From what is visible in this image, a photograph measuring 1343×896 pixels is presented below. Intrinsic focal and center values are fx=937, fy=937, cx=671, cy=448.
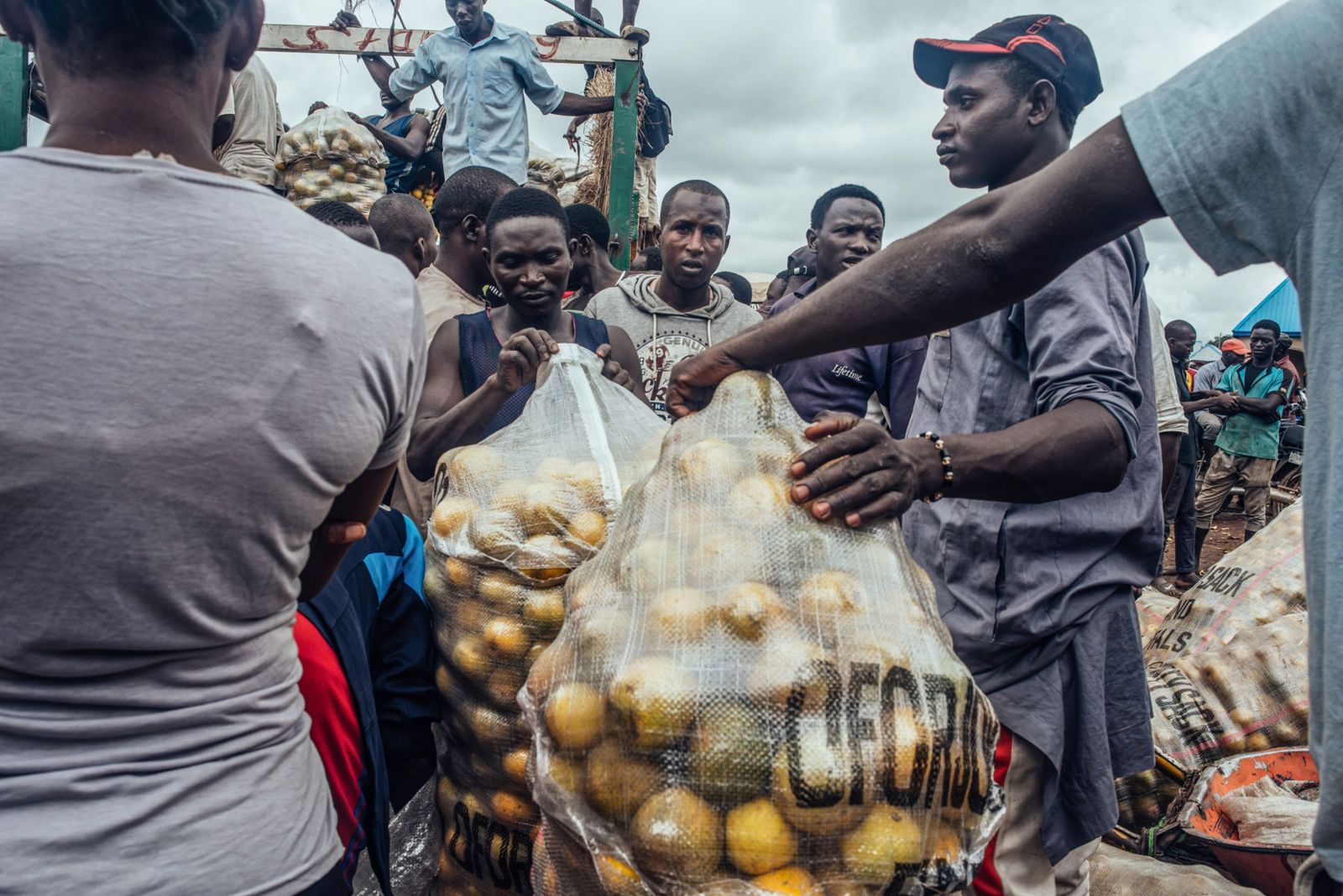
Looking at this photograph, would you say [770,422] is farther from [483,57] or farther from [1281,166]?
[483,57]

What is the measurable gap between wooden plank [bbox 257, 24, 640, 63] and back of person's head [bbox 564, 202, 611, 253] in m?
1.28

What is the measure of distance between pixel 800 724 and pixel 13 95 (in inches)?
174

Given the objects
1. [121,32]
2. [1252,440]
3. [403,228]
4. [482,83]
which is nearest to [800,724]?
[121,32]

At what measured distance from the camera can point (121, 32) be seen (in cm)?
103

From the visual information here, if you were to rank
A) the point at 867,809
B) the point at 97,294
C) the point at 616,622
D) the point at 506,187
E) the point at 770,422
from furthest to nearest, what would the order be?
the point at 506,187 → the point at 770,422 → the point at 616,622 → the point at 867,809 → the point at 97,294

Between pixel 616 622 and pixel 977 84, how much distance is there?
1.40m

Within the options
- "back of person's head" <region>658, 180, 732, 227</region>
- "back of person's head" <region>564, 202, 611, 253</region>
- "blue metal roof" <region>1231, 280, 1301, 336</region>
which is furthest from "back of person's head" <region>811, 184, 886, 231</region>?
"blue metal roof" <region>1231, 280, 1301, 336</region>

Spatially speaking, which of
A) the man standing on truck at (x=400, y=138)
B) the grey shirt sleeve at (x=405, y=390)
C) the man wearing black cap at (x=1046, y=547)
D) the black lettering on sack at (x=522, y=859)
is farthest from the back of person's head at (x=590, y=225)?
the grey shirt sleeve at (x=405, y=390)

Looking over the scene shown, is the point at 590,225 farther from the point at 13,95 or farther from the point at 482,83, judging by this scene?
the point at 13,95

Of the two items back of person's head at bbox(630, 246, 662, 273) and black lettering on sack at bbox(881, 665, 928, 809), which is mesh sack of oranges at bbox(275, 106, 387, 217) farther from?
black lettering on sack at bbox(881, 665, 928, 809)

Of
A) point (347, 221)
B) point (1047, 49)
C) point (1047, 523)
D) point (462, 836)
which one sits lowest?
point (462, 836)

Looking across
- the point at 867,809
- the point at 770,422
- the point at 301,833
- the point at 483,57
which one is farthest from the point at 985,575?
the point at 483,57

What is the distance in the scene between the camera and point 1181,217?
1.05 m

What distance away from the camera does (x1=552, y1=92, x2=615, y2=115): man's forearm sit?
5.61 meters
